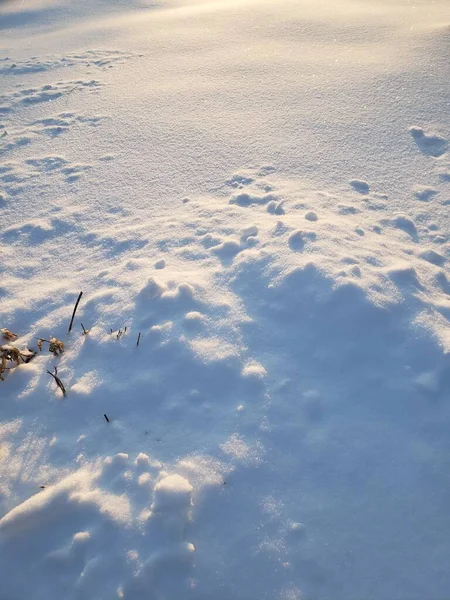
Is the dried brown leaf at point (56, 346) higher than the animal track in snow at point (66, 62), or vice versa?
the animal track in snow at point (66, 62)

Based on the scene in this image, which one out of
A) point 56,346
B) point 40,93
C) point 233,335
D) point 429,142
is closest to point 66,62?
point 40,93

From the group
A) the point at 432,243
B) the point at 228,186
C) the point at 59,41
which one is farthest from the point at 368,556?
the point at 59,41

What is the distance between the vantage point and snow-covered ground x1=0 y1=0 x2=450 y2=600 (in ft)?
4.61

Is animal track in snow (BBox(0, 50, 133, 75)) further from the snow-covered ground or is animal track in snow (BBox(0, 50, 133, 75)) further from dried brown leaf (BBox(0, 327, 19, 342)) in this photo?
dried brown leaf (BBox(0, 327, 19, 342))

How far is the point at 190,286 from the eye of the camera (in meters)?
2.06

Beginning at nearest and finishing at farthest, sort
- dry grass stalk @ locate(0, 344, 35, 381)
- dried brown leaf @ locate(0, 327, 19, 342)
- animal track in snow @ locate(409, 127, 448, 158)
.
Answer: dry grass stalk @ locate(0, 344, 35, 381) < dried brown leaf @ locate(0, 327, 19, 342) < animal track in snow @ locate(409, 127, 448, 158)

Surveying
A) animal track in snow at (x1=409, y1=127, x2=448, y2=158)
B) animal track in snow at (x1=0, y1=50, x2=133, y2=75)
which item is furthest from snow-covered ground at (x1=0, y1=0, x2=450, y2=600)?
animal track in snow at (x1=0, y1=50, x2=133, y2=75)

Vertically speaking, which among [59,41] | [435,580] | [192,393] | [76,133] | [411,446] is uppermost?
[59,41]

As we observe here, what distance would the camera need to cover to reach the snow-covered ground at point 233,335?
1.41 m

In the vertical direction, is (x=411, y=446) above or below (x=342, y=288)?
below

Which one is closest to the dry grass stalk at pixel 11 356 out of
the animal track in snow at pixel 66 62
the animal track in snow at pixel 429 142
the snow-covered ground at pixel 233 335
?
the snow-covered ground at pixel 233 335

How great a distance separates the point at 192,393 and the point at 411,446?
776mm

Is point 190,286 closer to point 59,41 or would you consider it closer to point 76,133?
point 76,133

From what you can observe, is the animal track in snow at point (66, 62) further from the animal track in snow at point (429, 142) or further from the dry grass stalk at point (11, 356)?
the dry grass stalk at point (11, 356)
